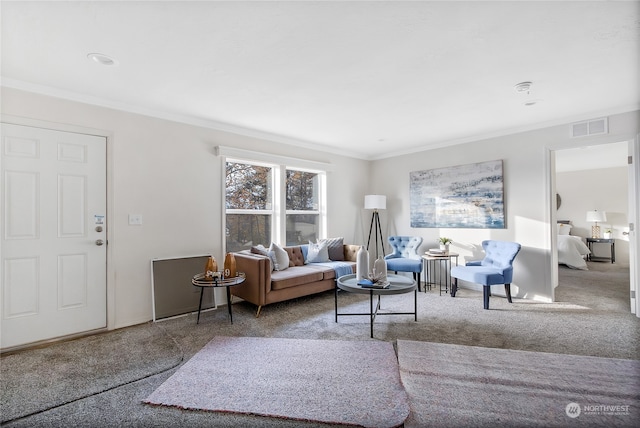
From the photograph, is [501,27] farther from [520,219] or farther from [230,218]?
[230,218]

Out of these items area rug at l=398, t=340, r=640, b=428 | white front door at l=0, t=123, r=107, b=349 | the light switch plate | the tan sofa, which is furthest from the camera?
the tan sofa

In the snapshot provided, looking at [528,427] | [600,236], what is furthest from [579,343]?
[600,236]

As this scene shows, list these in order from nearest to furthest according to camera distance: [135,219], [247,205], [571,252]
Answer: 1. [135,219]
2. [247,205]
3. [571,252]

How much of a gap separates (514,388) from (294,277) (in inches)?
99.6

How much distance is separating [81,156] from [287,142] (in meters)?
2.72

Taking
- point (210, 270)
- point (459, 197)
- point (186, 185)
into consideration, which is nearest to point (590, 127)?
point (459, 197)

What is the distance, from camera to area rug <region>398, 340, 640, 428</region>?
5.85 ft

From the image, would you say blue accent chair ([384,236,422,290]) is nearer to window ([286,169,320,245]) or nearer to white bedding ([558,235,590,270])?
window ([286,169,320,245])

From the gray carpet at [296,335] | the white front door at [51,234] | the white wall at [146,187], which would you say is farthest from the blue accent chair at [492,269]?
the white front door at [51,234]

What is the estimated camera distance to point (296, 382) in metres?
2.18

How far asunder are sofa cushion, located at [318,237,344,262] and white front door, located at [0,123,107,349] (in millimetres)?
3104

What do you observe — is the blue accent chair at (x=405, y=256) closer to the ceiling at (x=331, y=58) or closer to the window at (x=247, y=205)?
the window at (x=247, y=205)

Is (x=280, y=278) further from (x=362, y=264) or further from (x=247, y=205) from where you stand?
(x=247, y=205)

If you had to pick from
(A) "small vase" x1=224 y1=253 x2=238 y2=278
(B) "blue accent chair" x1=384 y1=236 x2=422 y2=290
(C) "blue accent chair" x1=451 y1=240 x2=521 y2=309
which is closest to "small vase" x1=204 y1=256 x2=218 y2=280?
(A) "small vase" x1=224 y1=253 x2=238 y2=278
